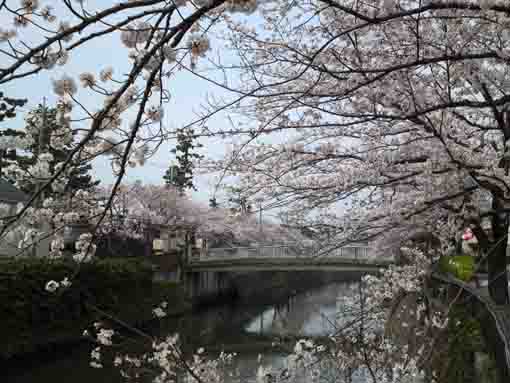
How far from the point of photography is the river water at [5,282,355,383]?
891 cm

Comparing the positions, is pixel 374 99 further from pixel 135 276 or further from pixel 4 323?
pixel 135 276

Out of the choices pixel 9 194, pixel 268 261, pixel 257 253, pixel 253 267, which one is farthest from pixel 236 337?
pixel 9 194

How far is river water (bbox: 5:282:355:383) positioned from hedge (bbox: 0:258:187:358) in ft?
1.81

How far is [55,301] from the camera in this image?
1047 cm

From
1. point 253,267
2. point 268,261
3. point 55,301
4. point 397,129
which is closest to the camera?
point 397,129

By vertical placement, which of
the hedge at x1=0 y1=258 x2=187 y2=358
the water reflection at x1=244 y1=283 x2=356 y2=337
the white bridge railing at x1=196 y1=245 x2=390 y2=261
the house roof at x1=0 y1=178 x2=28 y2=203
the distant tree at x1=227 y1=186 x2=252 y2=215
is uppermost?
the house roof at x1=0 y1=178 x2=28 y2=203

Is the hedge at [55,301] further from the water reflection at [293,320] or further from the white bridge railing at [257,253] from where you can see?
the white bridge railing at [257,253]

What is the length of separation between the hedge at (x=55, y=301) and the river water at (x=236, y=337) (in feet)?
1.81

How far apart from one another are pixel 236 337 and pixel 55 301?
553 cm

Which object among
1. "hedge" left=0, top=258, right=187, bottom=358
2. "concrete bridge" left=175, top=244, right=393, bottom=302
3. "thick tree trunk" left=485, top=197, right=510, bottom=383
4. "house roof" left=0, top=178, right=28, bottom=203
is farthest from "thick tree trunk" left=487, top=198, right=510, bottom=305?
"house roof" left=0, top=178, right=28, bottom=203

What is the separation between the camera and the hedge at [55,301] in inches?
404

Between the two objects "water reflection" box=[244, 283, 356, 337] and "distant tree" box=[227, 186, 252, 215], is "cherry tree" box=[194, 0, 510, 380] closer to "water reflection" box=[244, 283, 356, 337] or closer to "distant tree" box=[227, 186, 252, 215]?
"distant tree" box=[227, 186, 252, 215]

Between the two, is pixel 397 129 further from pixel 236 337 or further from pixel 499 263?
pixel 236 337

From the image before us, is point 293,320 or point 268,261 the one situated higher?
point 268,261
